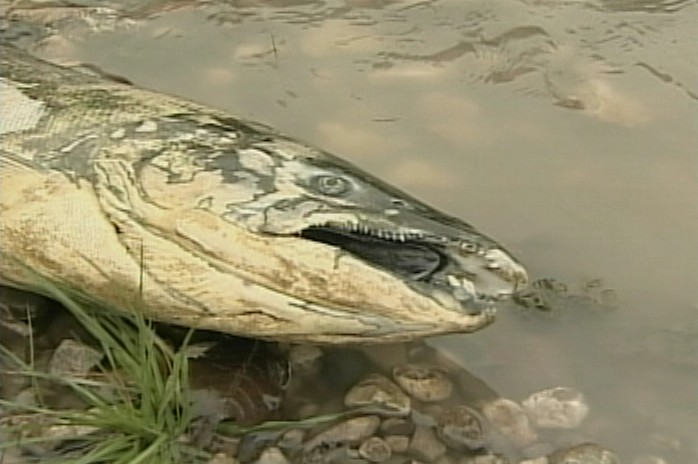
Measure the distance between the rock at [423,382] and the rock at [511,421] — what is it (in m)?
0.08

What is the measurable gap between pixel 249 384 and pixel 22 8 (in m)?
1.34

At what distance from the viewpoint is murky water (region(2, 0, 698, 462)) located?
2480 millimetres

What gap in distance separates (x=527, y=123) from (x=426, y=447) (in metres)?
0.93

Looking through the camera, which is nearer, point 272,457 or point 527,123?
point 272,457

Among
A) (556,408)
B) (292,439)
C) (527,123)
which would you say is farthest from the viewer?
(527,123)

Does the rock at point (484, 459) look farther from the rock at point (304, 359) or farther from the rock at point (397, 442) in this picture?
the rock at point (304, 359)

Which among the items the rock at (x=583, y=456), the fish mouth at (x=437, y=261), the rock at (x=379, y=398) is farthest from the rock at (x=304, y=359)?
the rock at (x=583, y=456)

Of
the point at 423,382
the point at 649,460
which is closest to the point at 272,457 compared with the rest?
the point at 423,382

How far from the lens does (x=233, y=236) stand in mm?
2172

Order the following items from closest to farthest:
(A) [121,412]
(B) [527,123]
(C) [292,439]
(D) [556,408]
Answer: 1. (A) [121,412]
2. (C) [292,439]
3. (D) [556,408]
4. (B) [527,123]

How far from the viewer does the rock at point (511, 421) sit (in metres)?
2.31

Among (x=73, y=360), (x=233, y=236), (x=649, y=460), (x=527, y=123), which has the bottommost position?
(x=649, y=460)

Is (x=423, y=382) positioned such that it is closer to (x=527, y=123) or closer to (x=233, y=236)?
(x=233, y=236)

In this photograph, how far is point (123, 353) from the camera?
2215 mm
